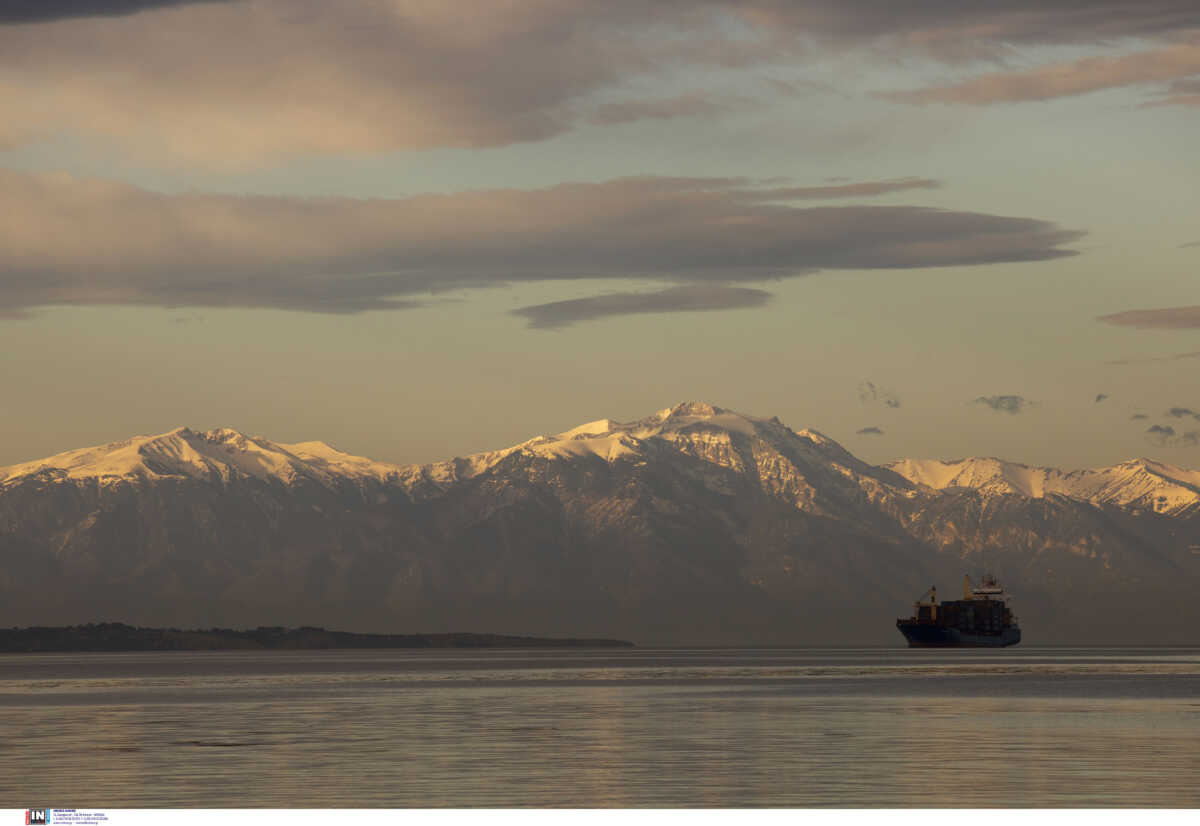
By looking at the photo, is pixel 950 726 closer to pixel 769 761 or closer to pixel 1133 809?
pixel 769 761

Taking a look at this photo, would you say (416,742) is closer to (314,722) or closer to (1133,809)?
(314,722)

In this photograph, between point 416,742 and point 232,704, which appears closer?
point 416,742

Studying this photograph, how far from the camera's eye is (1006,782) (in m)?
64.0

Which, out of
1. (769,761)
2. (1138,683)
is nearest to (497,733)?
(769,761)

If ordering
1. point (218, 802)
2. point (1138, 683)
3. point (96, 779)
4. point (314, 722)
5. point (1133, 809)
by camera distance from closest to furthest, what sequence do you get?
point (1133, 809) < point (218, 802) < point (96, 779) < point (314, 722) < point (1138, 683)

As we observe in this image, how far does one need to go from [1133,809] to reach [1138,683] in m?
147

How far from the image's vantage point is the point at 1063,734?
92.9 m

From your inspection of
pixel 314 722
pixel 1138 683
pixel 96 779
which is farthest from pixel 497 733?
pixel 1138 683

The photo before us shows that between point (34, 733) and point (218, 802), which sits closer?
point (218, 802)

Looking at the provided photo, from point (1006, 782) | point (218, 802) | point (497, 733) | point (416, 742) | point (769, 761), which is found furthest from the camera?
point (497, 733)

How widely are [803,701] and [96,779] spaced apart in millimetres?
83976

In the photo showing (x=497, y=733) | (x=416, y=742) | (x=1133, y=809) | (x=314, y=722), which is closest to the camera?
(x=1133, y=809)

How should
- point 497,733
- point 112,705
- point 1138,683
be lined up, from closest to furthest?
point 497,733
point 112,705
point 1138,683

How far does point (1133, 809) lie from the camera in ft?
178
